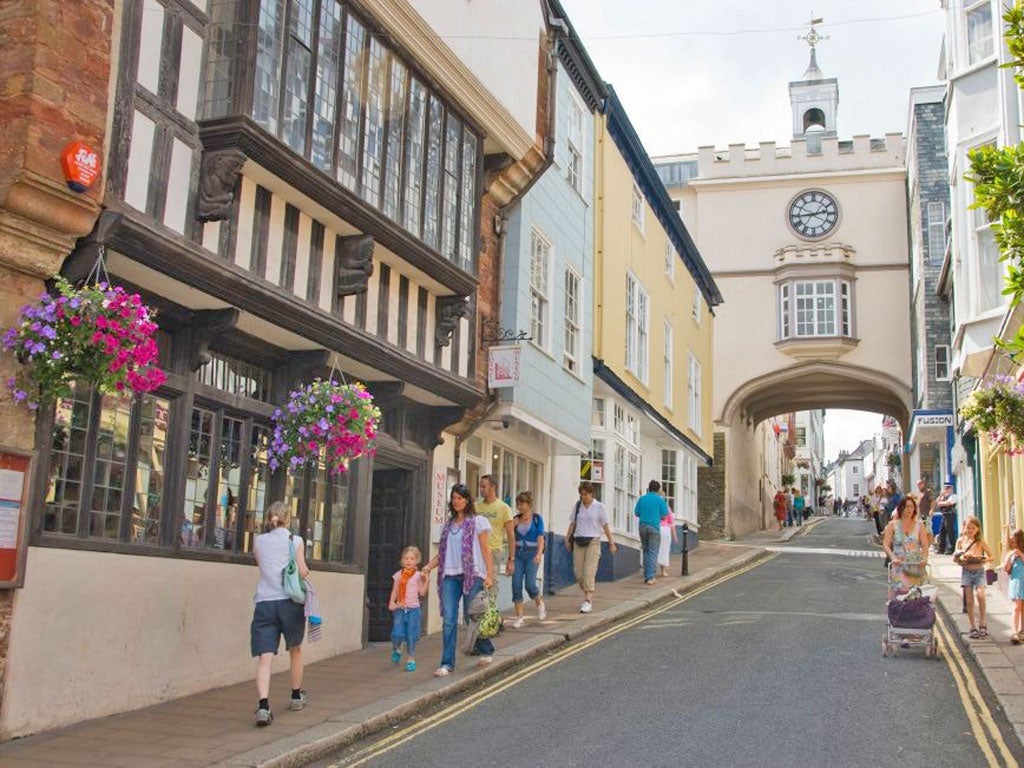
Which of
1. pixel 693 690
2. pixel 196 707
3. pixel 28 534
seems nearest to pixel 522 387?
pixel 693 690

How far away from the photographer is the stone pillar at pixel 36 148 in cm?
738

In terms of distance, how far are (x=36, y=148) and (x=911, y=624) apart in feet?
29.7

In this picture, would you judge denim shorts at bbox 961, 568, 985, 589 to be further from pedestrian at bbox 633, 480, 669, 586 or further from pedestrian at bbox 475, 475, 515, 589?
pedestrian at bbox 633, 480, 669, 586

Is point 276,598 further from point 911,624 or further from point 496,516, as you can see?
point 911,624

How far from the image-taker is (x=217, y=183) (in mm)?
8953

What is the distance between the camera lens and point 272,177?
9.66 meters

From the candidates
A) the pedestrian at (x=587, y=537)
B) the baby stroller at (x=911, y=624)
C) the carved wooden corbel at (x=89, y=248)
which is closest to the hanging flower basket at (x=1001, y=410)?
the baby stroller at (x=911, y=624)

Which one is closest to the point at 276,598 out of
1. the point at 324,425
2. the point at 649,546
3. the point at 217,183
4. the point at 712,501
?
the point at 324,425

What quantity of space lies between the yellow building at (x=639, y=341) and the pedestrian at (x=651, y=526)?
3.33ft

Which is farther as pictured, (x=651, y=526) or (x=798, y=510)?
(x=798, y=510)

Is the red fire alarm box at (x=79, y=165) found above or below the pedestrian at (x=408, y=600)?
above

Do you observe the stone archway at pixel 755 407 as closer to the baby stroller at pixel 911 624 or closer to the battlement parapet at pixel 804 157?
the battlement parapet at pixel 804 157

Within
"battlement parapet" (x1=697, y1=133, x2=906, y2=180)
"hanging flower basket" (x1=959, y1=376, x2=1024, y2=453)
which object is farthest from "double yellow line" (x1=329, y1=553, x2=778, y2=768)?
"battlement parapet" (x1=697, y1=133, x2=906, y2=180)

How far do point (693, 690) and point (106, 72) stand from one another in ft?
22.4
